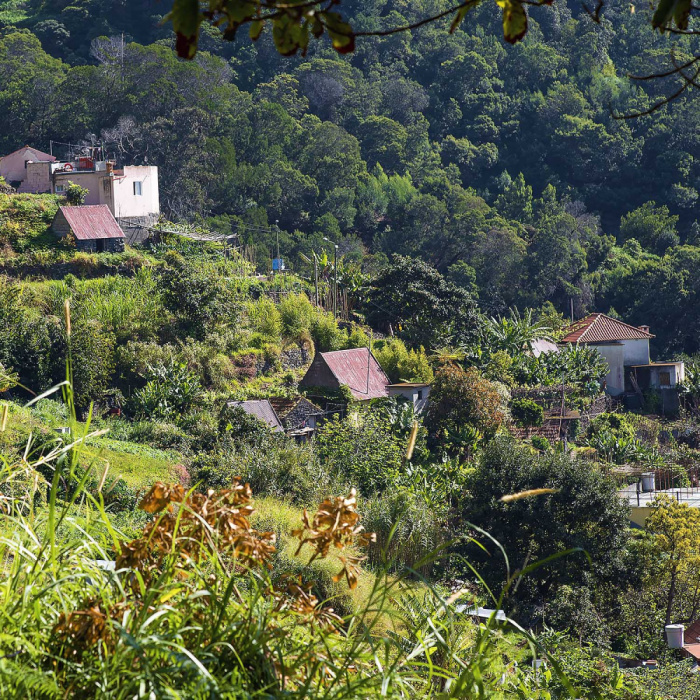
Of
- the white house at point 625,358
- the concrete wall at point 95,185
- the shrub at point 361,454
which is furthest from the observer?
the white house at point 625,358

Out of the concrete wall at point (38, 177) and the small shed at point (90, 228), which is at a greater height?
the concrete wall at point (38, 177)

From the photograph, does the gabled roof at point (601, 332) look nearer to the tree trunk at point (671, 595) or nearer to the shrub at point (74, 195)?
the shrub at point (74, 195)

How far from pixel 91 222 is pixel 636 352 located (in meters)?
15.7

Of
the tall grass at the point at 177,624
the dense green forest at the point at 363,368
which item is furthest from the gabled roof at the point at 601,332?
the tall grass at the point at 177,624

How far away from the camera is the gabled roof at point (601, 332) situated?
103 feet

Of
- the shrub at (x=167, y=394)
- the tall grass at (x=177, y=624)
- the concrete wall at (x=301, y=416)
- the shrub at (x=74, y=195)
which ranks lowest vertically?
the concrete wall at (x=301, y=416)

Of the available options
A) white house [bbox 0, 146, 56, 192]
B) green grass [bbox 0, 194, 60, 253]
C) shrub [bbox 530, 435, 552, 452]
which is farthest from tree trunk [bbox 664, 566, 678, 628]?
white house [bbox 0, 146, 56, 192]

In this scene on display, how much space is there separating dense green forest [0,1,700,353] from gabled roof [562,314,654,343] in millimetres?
5379

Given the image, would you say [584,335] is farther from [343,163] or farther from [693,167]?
[693,167]

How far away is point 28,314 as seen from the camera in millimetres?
21641

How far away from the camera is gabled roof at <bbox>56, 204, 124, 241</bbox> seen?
1030 inches

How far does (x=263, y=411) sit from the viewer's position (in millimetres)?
20734

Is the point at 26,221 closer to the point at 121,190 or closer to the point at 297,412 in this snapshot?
the point at 121,190

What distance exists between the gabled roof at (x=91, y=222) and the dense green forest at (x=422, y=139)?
8.17 meters
